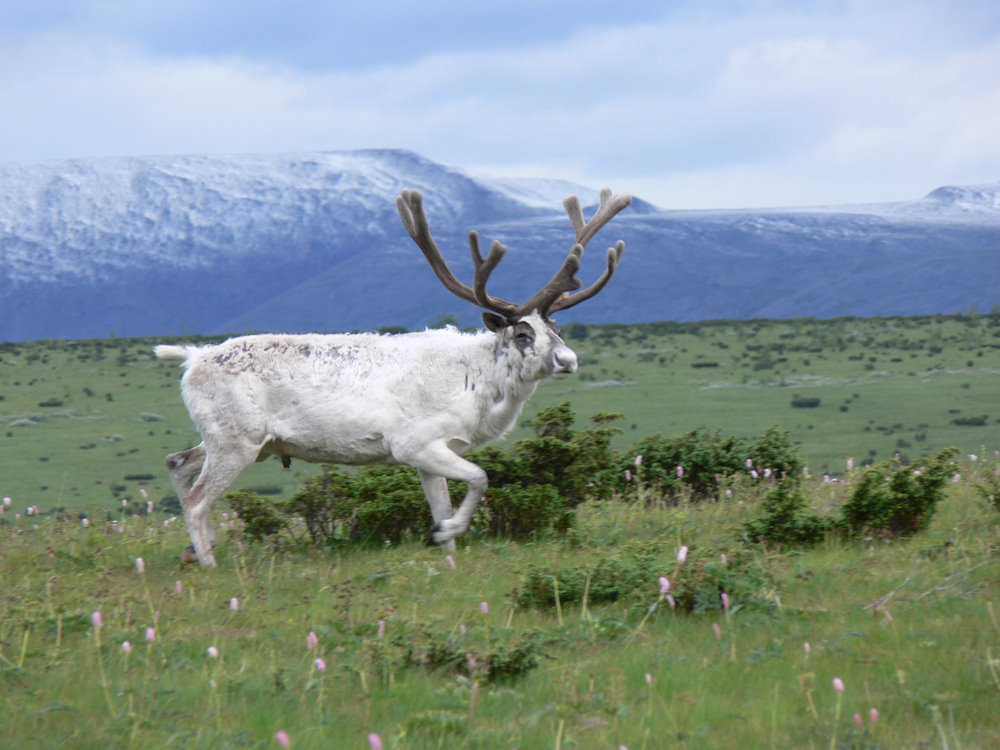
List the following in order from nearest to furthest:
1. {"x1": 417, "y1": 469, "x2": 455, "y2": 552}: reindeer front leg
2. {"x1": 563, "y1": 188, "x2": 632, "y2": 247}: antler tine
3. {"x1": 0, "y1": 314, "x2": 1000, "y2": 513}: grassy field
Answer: {"x1": 417, "y1": 469, "x2": 455, "y2": 552}: reindeer front leg, {"x1": 563, "y1": 188, "x2": 632, "y2": 247}: antler tine, {"x1": 0, "y1": 314, "x2": 1000, "y2": 513}: grassy field

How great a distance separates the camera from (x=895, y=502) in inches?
316

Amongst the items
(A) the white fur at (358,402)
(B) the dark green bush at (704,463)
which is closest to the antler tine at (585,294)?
(A) the white fur at (358,402)

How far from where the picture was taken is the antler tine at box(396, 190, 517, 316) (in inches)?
356

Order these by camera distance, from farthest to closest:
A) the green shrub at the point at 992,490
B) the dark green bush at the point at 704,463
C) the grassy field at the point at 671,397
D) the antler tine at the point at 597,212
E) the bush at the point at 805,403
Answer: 1. the bush at the point at 805,403
2. the grassy field at the point at 671,397
3. the dark green bush at the point at 704,463
4. the antler tine at the point at 597,212
5. the green shrub at the point at 992,490

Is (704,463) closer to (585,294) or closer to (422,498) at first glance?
(585,294)

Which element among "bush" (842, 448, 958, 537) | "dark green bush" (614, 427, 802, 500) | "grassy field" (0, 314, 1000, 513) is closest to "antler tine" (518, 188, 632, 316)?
"dark green bush" (614, 427, 802, 500)

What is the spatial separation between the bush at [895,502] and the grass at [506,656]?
218 mm

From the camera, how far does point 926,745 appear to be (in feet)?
14.5

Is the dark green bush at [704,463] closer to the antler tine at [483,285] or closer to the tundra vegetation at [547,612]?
the tundra vegetation at [547,612]

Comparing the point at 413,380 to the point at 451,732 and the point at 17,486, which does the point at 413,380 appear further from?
the point at 17,486

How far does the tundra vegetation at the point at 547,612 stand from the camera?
15.7 feet

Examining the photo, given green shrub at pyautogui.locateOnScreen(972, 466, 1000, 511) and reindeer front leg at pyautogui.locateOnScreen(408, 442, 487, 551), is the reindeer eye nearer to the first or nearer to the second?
reindeer front leg at pyautogui.locateOnScreen(408, 442, 487, 551)

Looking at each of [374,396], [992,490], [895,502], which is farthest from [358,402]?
[992,490]

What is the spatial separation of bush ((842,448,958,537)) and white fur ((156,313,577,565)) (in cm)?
231
